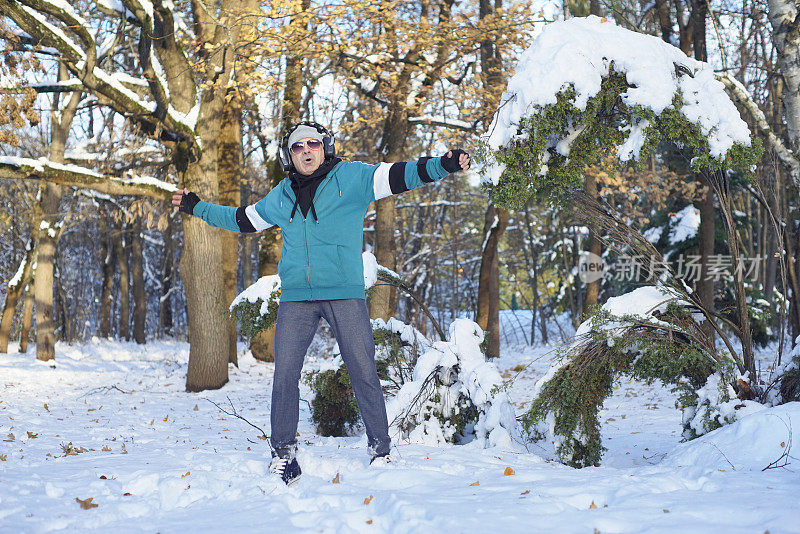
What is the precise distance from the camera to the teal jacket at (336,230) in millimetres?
3762

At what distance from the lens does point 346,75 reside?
1240cm

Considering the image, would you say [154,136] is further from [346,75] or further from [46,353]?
[46,353]

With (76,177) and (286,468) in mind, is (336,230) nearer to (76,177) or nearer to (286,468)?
(286,468)

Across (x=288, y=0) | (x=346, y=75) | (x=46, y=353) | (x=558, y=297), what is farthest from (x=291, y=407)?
(x=558, y=297)

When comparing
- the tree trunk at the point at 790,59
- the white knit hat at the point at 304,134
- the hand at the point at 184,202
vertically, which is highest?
the tree trunk at the point at 790,59

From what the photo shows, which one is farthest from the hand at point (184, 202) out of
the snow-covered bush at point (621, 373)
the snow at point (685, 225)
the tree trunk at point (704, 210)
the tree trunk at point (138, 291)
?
the tree trunk at point (138, 291)

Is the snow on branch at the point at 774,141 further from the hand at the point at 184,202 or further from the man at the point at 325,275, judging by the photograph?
the hand at the point at 184,202

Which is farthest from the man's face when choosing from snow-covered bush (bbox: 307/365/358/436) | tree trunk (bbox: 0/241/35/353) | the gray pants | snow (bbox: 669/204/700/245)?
tree trunk (bbox: 0/241/35/353)

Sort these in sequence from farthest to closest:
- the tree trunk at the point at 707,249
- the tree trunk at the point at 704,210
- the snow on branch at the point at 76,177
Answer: the tree trunk at the point at 707,249
the tree trunk at the point at 704,210
the snow on branch at the point at 76,177

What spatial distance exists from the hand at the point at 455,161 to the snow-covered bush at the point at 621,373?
5.84 feet

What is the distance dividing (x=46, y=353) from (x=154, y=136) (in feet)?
24.9

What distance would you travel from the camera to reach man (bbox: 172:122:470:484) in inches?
148

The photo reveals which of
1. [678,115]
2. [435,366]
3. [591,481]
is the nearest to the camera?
[591,481]

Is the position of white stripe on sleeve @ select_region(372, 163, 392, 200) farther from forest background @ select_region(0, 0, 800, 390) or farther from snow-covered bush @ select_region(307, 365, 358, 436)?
snow-covered bush @ select_region(307, 365, 358, 436)
